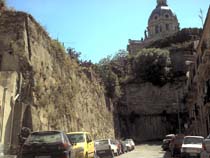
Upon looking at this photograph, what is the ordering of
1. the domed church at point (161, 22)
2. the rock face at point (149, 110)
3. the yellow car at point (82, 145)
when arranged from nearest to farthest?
1. the yellow car at point (82, 145)
2. the rock face at point (149, 110)
3. the domed church at point (161, 22)

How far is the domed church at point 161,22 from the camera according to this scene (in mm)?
126688

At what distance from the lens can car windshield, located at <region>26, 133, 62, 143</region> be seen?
50.5 ft

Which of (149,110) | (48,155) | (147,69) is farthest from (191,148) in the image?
(147,69)

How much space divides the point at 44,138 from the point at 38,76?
48.1ft

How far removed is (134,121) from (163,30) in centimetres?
6145

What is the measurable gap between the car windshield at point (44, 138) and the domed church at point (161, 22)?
110308 millimetres

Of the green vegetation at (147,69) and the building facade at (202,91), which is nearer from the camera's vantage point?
the building facade at (202,91)

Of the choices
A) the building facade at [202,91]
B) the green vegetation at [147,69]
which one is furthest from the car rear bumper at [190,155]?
the green vegetation at [147,69]

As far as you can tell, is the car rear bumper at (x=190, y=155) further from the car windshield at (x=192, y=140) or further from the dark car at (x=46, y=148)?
the dark car at (x=46, y=148)

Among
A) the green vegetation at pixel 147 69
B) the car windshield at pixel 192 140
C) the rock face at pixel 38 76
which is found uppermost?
the green vegetation at pixel 147 69

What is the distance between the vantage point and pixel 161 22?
416ft

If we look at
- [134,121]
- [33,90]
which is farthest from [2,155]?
[134,121]

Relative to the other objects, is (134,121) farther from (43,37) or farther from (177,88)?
(43,37)

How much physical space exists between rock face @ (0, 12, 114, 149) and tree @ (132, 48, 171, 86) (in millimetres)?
35059
